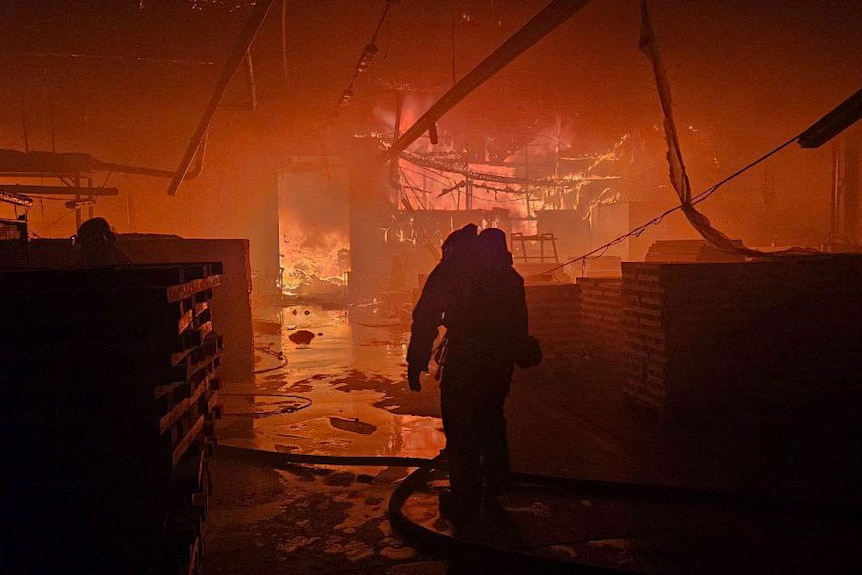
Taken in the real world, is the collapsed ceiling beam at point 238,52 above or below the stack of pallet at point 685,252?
above

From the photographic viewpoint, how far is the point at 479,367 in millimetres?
4234

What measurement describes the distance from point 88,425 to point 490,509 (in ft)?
8.85

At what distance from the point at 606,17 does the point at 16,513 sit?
32.2ft

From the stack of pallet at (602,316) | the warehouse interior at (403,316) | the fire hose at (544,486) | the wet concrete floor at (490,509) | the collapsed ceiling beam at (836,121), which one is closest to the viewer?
the warehouse interior at (403,316)

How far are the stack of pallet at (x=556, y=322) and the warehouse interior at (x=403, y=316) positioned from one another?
0.05 meters

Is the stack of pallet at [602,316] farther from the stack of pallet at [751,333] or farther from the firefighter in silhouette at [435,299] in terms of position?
the firefighter in silhouette at [435,299]

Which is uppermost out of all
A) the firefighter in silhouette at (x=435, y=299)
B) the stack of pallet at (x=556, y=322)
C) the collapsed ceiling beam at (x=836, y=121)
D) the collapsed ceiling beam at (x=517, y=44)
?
the collapsed ceiling beam at (x=517, y=44)

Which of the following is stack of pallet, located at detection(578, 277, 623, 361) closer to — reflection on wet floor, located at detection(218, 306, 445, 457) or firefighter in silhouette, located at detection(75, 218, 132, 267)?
reflection on wet floor, located at detection(218, 306, 445, 457)

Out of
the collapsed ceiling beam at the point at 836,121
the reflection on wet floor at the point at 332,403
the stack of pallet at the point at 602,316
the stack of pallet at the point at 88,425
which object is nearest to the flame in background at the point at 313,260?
the reflection on wet floor at the point at 332,403

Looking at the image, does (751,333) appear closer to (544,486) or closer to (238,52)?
(544,486)

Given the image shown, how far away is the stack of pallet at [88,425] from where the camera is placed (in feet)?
8.20

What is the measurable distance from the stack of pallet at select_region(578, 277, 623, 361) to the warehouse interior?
0.22 ft

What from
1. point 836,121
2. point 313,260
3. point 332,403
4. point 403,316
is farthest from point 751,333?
point 313,260

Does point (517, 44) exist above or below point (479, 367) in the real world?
above
